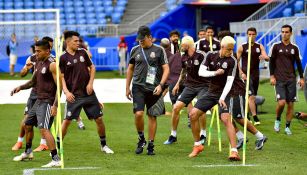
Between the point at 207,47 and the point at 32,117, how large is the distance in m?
5.55

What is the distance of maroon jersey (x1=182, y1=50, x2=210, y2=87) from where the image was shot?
44.7 ft

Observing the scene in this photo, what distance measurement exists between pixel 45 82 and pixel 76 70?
31.9 inches

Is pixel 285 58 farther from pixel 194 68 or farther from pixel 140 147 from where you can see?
pixel 140 147

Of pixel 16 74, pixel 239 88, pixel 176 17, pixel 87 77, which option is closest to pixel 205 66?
pixel 239 88

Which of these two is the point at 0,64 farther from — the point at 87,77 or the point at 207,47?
the point at 87,77

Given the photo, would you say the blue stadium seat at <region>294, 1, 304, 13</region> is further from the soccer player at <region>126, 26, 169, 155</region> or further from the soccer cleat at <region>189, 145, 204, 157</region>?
the soccer cleat at <region>189, 145, 204, 157</region>

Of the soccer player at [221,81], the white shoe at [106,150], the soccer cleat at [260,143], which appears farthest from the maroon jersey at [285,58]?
the white shoe at [106,150]

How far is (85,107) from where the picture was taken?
1291 cm

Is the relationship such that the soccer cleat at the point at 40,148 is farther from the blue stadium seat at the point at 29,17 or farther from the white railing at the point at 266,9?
the blue stadium seat at the point at 29,17

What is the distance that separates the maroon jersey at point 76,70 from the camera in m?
12.7

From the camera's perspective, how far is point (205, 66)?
12312mm

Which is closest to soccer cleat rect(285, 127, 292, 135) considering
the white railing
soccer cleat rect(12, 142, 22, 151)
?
soccer cleat rect(12, 142, 22, 151)

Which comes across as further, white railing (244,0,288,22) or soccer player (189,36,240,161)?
white railing (244,0,288,22)

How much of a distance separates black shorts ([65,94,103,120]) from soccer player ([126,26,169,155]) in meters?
0.65
